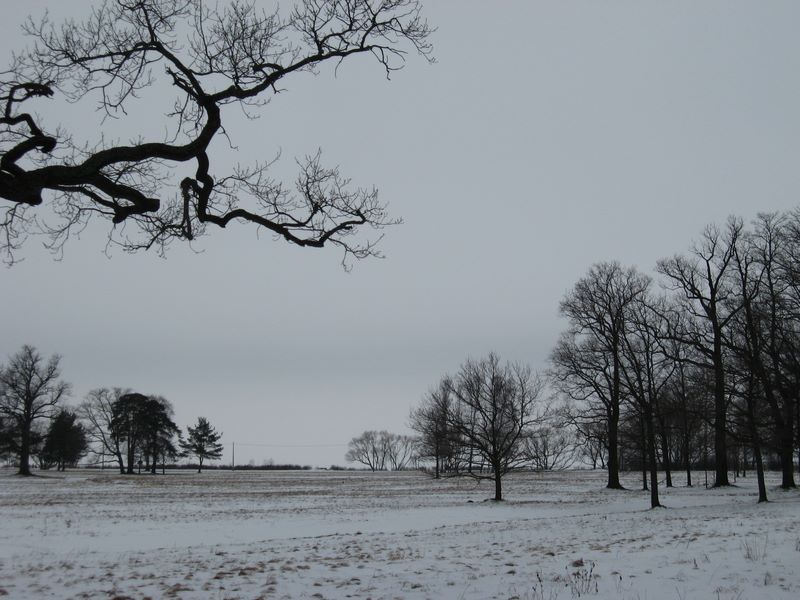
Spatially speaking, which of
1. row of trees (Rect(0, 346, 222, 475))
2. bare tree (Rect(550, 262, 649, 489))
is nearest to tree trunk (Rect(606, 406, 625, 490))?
bare tree (Rect(550, 262, 649, 489))

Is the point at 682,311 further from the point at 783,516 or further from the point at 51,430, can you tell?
the point at 51,430

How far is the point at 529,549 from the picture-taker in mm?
12336

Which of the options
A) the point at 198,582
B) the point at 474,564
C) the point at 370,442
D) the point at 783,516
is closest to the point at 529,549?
the point at 474,564

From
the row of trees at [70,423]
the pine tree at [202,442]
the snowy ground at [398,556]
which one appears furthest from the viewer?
the pine tree at [202,442]

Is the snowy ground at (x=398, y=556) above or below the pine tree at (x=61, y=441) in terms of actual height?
above

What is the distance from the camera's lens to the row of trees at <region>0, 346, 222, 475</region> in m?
65.4

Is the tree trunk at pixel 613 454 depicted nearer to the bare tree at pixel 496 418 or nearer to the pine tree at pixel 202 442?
the bare tree at pixel 496 418

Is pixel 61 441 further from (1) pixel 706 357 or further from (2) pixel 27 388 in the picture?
(1) pixel 706 357

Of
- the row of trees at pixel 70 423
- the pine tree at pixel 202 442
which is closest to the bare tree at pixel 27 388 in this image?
the row of trees at pixel 70 423

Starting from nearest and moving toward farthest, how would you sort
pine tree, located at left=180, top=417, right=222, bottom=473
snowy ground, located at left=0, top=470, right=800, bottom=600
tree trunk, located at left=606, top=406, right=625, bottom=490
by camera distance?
snowy ground, located at left=0, top=470, right=800, bottom=600 < tree trunk, located at left=606, top=406, right=625, bottom=490 < pine tree, located at left=180, top=417, right=222, bottom=473

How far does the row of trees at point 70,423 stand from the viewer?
65438 millimetres

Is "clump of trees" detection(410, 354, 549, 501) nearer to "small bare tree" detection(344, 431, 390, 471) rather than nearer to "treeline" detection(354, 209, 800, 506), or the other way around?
"treeline" detection(354, 209, 800, 506)

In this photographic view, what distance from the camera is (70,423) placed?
8756cm

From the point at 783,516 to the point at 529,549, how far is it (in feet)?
29.6
